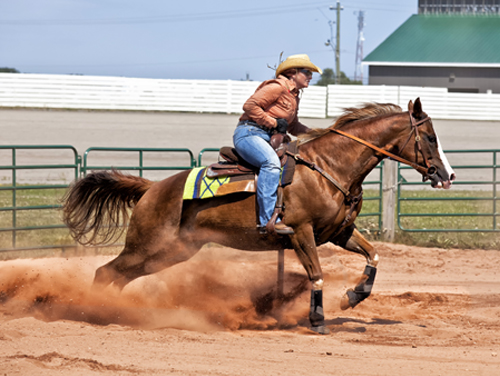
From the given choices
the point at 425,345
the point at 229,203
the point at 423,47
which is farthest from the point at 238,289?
the point at 423,47

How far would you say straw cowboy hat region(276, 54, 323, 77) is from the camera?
17.9ft

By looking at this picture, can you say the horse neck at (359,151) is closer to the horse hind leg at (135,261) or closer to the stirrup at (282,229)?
the stirrup at (282,229)

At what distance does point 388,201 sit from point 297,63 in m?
5.16

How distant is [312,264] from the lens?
5348 mm

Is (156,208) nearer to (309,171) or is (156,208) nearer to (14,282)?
(309,171)

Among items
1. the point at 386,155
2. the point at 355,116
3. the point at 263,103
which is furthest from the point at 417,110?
the point at 263,103

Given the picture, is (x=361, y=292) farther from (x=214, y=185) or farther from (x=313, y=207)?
(x=214, y=185)

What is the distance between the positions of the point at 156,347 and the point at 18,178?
11.9 meters

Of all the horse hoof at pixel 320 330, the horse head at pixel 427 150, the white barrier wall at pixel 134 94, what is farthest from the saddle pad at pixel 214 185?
the white barrier wall at pixel 134 94

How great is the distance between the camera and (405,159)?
5406 millimetres

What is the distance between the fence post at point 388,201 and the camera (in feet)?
Result: 33.0

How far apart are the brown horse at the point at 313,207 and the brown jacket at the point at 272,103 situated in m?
0.37

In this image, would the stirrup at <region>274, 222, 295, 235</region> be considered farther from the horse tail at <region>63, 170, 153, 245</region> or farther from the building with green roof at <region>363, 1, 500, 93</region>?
the building with green roof at <region>363, 1, 500, 93</region>

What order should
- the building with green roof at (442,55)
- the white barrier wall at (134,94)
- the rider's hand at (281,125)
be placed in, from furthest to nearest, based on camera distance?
the building with green roof at (442,55), the white barrier wall at (134,94), the rider's hand at (281,125)
